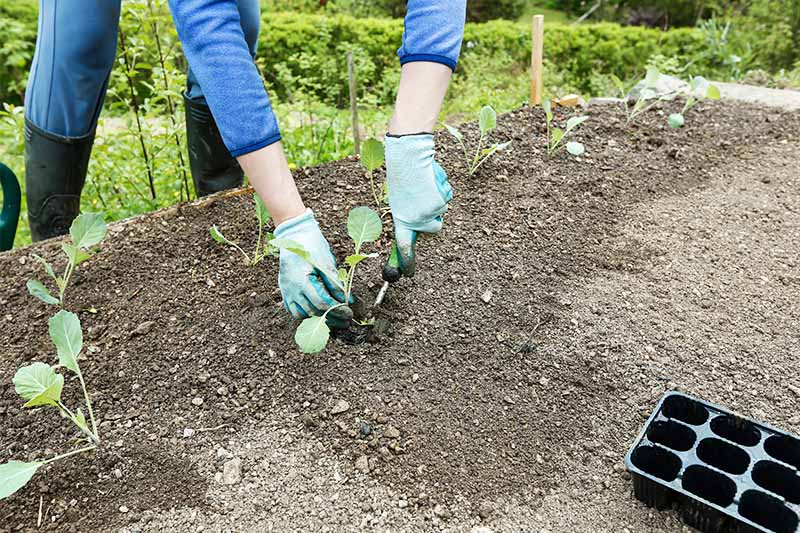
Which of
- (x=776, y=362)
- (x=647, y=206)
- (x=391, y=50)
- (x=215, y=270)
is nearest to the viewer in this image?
(x=776, y=362)

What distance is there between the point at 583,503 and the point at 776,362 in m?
0.63

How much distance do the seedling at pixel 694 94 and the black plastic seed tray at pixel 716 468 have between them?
5.47 ft

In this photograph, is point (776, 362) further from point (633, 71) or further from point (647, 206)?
point (633, 71)

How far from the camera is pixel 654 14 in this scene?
876 cm

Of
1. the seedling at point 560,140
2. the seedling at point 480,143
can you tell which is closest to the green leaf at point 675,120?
the seedling at point 560,140

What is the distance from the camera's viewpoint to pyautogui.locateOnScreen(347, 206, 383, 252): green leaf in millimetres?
1452

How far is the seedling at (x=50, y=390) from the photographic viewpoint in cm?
110

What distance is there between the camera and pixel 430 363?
1.45 m

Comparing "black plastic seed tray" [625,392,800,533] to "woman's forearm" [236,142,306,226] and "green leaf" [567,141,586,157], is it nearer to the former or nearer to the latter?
"woman's forearm" [236,142,306,226]

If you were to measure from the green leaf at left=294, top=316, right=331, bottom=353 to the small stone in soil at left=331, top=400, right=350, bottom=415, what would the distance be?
157mm

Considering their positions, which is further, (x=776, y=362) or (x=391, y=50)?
(x=391, y=50)

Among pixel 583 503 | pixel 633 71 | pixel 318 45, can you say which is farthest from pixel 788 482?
pixel 633 71

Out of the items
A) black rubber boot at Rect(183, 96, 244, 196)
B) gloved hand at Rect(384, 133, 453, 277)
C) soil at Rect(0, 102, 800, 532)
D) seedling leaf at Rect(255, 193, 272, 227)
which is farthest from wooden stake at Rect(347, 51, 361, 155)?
gloved hand at Rect(384, 133, 453, 277)

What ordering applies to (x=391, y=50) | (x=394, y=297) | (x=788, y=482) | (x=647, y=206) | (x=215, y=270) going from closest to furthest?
(x=788, y=482) < (x=394, y=297) < (x=215, y=270) < (x=647, y=206) < (x=391, y=50)
